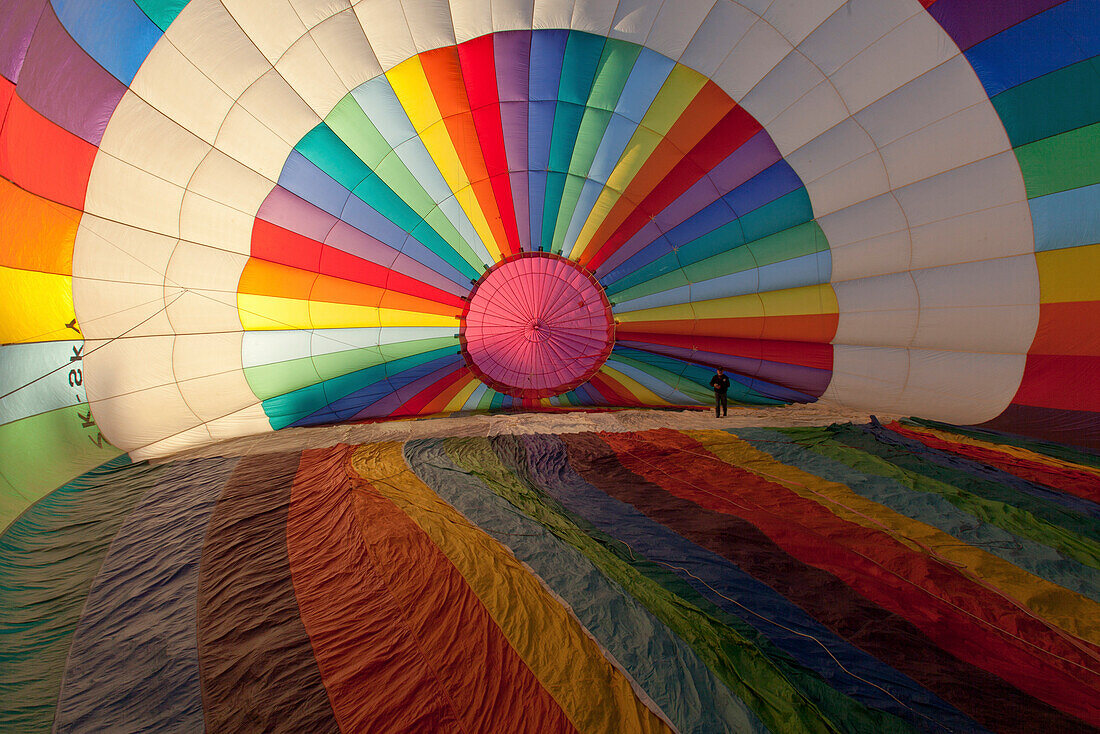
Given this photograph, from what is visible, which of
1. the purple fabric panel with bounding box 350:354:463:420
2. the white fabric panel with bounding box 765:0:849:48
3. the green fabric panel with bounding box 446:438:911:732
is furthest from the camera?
the purple fabric panel with bounding box 350:354:463:420

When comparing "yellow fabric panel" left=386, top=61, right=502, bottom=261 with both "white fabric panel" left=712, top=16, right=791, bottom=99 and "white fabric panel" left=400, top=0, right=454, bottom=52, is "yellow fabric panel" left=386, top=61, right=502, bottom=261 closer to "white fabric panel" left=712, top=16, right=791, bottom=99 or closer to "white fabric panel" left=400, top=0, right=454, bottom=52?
"white fabric panel" left=400, top=0, right=454, bottom=52

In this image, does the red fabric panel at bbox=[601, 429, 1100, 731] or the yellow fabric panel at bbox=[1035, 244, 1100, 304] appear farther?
the yellow fabric panel at bbox=[1035, 244, 1100, 304]

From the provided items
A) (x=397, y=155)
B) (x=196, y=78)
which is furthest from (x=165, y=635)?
(x=397, y=155)

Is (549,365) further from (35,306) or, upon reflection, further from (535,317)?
(35,306)

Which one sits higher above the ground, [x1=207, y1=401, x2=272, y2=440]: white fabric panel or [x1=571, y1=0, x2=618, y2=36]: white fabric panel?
[x1=571, y1=0, x2=618, y2=36]: white fabric panel

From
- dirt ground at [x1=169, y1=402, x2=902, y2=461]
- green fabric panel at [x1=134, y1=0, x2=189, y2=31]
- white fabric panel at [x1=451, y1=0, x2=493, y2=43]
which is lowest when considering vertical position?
dirt ground at [x1=169, y1=402, x2=902, y2=461]

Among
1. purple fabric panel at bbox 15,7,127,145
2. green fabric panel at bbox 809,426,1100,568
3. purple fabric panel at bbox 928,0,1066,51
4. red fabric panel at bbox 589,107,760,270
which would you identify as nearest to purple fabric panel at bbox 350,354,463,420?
red fabric panel at bbox 589,107,760,270
